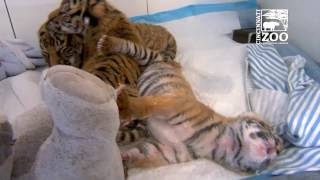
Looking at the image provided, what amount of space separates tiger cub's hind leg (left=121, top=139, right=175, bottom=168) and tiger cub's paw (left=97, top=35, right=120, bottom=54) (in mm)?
363

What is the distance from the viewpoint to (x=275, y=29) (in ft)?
5.02

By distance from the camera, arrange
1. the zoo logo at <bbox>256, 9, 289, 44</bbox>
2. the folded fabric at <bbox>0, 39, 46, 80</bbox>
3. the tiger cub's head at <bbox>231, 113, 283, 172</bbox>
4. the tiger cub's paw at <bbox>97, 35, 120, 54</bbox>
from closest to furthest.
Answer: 1. the tiger cub's head at <bbox>231, 113, 283, 172</bbox>
2. the tiger cub's paw at <bbox>97, 35, 120, 54</bbox>
3. the folded fabric at <bbox>0, 39, 46, 80</bbox>
4. the zoo logo at <bbox>256, 9, 289, 44</bbox>

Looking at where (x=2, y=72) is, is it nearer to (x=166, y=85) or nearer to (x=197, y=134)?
(x=166, y=85)

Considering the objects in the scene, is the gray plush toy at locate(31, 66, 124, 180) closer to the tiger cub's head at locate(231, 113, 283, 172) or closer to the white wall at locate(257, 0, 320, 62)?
the tiger cub's head at locate(231, 113, 283, 172)

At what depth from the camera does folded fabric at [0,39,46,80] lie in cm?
124

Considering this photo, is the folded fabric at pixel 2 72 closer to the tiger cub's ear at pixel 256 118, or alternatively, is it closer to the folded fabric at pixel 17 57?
the folded fabric at pixel 17 57

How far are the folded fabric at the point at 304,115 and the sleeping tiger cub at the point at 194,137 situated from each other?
0.05 meters

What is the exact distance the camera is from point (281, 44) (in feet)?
4.78

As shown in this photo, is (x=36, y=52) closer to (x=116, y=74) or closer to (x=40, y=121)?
(x=116, y=74)

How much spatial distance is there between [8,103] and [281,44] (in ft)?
3.51

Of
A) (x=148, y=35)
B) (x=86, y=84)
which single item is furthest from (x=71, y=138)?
(x=148, y=35)

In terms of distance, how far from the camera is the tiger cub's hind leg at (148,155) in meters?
0.92

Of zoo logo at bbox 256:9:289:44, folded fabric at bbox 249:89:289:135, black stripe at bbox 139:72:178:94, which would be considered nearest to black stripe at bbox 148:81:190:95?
black stripe at bbox 139:72:178:94

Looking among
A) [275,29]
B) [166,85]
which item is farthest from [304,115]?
[275,29]
